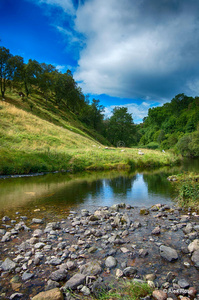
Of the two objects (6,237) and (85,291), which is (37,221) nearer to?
(6,237)

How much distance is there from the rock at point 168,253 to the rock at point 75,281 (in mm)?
3006

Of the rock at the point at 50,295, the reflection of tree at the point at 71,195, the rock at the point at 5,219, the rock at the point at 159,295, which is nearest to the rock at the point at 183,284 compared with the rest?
the rock at the point at 159,295

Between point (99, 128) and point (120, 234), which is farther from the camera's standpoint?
point (99, 128)

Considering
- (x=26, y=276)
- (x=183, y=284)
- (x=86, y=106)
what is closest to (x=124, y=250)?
(x=183, y=284)

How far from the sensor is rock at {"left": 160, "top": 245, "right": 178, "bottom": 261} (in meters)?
6.87

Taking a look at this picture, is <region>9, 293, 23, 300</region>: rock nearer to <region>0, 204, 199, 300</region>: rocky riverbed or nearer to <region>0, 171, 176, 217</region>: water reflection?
<region>0, 204, 199, 300</region>: rocky riverbed

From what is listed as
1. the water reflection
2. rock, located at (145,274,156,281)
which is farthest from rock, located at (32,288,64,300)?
the water reflection

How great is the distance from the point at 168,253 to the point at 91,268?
2817mm

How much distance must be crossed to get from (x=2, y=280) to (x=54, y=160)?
26485mm

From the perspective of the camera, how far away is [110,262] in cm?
665

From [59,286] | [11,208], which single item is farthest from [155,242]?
[11,208]

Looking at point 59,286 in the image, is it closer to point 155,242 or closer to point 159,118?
point 155,242

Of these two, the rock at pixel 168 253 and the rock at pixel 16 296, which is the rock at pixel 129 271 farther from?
the rock at pixel 16 296

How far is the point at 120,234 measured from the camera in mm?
8867
